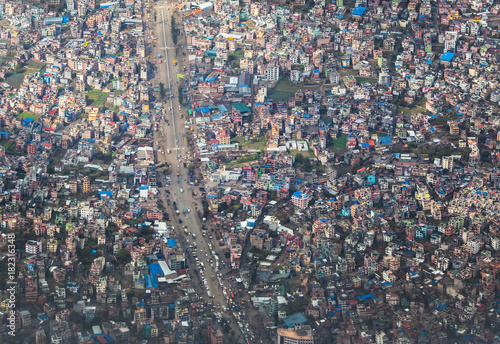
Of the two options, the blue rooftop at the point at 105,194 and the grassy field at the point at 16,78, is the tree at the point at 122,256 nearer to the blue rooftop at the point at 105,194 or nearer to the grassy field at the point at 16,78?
the blue rooftop at the point at 105,194

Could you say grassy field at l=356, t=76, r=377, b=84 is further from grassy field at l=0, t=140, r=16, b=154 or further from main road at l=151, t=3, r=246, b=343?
grassy field at l=0, t=140, r=16, b=154

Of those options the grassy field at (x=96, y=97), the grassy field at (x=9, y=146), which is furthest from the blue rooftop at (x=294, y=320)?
the grassy field at (x=96, y=97)

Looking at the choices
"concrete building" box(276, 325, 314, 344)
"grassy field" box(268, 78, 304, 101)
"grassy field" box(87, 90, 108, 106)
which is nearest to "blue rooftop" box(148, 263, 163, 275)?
"concrete building" box(276, 325, 314, 344)

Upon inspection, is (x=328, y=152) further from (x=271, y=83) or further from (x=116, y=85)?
(x=116, y=85)

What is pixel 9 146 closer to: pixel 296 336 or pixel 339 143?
pixel 339 143

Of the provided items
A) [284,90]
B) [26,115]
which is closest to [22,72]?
[26,115]

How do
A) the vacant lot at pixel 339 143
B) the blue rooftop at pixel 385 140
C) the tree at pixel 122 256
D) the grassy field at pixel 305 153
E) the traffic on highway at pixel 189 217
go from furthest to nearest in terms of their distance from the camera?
the blue rooftop at pixel 385 140 → the vacant lot at pixel 339 143 → the grassy field at pixel 305 153 → the tree at pixel 122 256 → the traffic on highway at pixel 189 217

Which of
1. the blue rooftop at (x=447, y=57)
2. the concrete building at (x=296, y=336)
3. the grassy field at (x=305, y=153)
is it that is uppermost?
the blue rooftop at (x=447, y=57)
